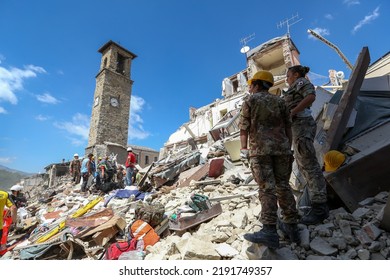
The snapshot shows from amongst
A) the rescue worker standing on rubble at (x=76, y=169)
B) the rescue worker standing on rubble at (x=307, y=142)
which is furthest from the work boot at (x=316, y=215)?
the rescue worker standing on rubble at (x=76, y=169)

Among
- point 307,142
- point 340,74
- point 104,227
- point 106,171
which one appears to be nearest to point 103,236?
point 104,227

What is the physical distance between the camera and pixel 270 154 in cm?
194

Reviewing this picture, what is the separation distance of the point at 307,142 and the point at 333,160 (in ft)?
1.39

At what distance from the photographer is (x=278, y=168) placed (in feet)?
6.59

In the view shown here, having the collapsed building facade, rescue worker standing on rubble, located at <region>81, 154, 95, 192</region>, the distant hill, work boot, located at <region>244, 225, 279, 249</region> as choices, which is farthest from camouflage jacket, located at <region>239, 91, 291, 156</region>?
the distant hill

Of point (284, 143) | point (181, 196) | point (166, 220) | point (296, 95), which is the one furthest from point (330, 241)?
point (181, 196)

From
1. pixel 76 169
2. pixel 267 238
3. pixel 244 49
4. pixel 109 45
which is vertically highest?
pixel 109 45

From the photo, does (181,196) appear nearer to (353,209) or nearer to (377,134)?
(353,209)

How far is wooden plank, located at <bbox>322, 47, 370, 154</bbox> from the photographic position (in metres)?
2.71

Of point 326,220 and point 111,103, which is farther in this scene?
point 111,103

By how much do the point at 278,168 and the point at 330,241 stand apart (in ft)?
2.64

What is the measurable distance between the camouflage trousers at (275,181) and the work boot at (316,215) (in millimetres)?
253

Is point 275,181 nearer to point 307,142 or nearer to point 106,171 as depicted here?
point 307,142

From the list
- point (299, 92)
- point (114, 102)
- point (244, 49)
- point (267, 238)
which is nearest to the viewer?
point (267, 238)
